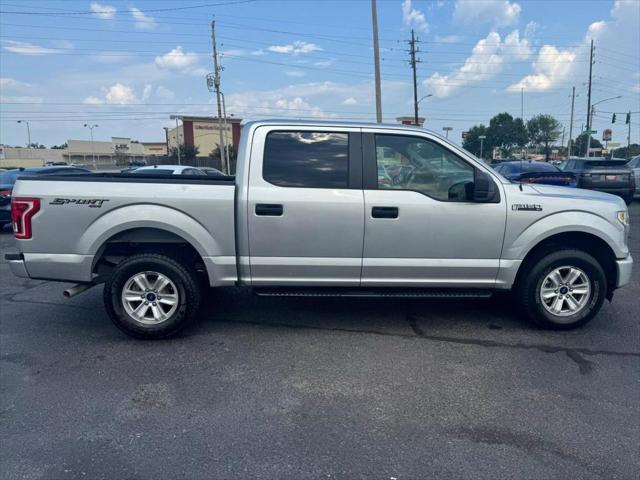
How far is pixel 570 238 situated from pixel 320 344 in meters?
2.73

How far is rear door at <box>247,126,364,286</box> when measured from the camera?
438 centimetres

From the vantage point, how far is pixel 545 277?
466 cm

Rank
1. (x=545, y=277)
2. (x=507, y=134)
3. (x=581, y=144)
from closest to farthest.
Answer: (x=545, y=277) < (x=581, y=144) < (x=507, y=134)

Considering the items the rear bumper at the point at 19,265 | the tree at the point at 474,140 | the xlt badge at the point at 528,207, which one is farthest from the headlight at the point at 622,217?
the tree at the point at 474,140

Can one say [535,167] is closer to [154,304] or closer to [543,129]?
[154,304]

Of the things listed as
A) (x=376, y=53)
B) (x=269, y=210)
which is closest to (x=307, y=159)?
(x=269, y=210)

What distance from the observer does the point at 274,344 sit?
4488mm

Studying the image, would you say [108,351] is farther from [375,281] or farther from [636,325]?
[636,325]

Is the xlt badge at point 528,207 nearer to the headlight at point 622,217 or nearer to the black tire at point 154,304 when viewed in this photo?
the headlight at point 622,217

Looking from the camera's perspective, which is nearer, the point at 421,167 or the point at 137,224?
the point at 137,224

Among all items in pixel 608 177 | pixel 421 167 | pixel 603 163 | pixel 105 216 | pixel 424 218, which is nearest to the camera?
pixel 105 216

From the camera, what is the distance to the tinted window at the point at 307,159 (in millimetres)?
4461

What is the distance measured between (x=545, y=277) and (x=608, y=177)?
1251 centimetres

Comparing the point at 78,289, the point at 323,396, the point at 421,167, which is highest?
the point at 421,167
